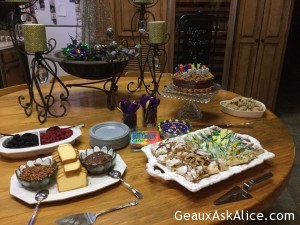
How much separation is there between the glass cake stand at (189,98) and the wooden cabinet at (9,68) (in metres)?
2.57

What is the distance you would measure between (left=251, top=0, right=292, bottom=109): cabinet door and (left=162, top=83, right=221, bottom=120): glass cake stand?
6.04 ft

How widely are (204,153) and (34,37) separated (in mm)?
882

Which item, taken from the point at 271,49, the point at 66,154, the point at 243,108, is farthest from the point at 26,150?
the point at 271,49

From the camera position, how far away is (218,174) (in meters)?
0.78

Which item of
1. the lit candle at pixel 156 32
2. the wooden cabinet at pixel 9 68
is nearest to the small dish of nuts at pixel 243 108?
the lit candle at pixel 156 32

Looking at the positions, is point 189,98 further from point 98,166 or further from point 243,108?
point 98,166

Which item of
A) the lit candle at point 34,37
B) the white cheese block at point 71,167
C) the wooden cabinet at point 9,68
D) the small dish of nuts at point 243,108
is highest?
the lit candle at point 34,37

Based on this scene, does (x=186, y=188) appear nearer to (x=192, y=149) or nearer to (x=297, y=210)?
(x=192, y=149)

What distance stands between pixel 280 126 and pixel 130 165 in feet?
2.40

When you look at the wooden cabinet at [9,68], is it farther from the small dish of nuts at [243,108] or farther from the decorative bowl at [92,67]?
the small dish of nuts at [243,108]

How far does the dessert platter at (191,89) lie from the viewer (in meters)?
1.21

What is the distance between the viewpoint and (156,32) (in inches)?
54.3

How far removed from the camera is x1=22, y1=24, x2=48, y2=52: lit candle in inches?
44.6

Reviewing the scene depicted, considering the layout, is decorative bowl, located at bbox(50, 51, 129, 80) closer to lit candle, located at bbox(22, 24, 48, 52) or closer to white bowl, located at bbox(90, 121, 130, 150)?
lit candle, located at bbox(22, 24, 48, 52)
